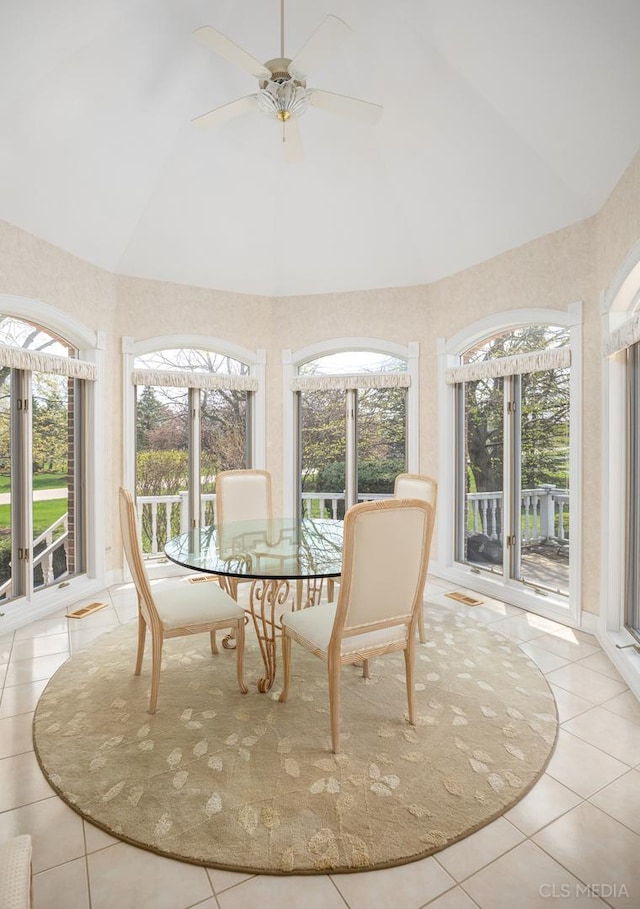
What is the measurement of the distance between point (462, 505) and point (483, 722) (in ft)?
8.96

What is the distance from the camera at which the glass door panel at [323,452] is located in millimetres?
5449

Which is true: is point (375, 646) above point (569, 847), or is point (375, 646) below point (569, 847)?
above

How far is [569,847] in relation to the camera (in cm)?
169

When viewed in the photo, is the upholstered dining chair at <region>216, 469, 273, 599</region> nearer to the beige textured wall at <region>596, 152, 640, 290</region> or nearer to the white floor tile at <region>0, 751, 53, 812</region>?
the white floor tile at <region>0, 751, 53, 812</region>

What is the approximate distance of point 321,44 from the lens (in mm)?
2332

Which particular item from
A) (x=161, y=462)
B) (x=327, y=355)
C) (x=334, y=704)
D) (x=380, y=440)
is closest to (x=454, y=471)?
(x=380, y=440)

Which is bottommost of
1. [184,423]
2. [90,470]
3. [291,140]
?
[90,470]

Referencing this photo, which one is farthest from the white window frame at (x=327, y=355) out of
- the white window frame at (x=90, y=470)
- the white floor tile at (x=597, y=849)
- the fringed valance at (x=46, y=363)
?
the white floor tile at (x=597, y=849)

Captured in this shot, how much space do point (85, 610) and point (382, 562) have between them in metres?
2.98

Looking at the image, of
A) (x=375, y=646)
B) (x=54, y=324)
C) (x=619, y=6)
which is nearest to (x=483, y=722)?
(x=375, y=646)

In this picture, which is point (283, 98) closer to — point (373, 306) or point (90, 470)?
point (373, 306)

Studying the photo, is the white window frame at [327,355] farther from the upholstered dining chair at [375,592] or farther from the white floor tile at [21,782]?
the white floor tile at [21,782]

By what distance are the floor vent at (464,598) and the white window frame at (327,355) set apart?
1.30 m

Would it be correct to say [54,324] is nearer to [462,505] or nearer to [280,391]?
[280,391]
